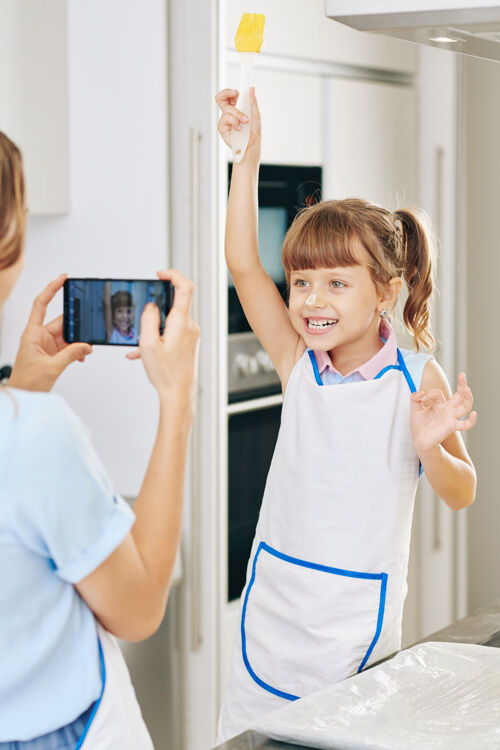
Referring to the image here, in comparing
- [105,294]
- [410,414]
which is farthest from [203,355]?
[105,294]

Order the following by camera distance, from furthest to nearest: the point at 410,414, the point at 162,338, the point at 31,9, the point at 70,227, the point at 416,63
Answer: the point at 416,63, the point at 70,227, the point at 31,9, the point at 410,414, the point at 162,338

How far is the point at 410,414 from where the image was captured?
1.35 m

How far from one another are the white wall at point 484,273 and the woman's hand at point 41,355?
2.06m

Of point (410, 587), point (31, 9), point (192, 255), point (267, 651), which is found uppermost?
point (31, 9)

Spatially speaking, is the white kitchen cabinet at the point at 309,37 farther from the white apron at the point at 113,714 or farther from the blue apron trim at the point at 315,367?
the white apron at the point at 113,714

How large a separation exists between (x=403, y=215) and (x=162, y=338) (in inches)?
26.8

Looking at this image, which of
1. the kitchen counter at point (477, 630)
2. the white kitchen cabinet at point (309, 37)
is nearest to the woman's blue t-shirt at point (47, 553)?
the kitchen counter at point (477, 630)

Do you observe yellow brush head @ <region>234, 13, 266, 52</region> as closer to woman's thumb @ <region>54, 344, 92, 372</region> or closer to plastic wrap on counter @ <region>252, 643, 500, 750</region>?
woman's thumb @ <region>54, 344, 92, 372</region>

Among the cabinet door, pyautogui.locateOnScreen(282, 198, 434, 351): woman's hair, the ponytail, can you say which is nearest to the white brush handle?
pyautogui.locateOnScreen(282, 198, 434, 351): woman's hair

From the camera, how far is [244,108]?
1.42 meters

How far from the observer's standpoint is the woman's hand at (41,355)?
3.84ft

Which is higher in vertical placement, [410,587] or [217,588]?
→ [217,588]

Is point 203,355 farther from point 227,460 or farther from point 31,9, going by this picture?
point 31,9

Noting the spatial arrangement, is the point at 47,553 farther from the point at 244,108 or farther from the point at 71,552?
the point at 244,108
